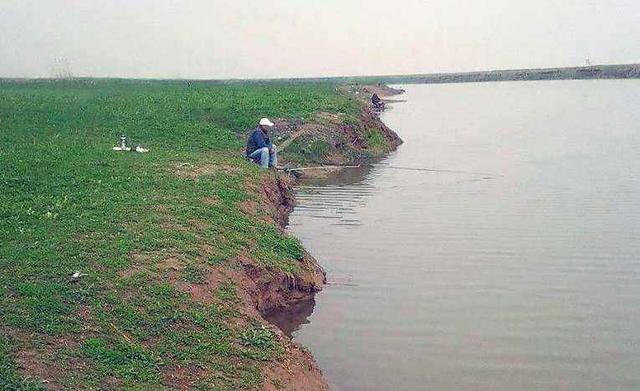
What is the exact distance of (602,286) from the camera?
9562 mm

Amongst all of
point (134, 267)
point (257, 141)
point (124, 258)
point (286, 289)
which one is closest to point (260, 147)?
point (257, 141)

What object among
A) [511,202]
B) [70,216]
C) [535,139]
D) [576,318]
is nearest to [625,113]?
[535,139]

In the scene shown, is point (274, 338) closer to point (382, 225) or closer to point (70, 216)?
point (70, 216)

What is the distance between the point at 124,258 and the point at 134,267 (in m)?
0.22

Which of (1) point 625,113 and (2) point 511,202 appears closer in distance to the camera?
(2) point 511,202

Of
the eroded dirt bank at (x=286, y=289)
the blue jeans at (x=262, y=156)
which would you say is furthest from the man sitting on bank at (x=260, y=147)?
the eroded dirt bank at (x=286, y=289)

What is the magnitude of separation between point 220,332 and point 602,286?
18.6 feet

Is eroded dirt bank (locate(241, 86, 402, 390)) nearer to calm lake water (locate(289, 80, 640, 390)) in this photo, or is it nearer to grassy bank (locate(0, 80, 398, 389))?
grassy bank (locate(0, 80, 398, 389))

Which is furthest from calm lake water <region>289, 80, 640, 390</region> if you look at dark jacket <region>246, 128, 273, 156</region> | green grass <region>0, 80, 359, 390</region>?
dark jacket <region>246, 128, 273, 156</region>

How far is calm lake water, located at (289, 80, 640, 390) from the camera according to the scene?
7.36 metres

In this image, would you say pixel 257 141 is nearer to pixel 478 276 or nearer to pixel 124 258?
pixel 478 276

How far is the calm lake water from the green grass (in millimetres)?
1300

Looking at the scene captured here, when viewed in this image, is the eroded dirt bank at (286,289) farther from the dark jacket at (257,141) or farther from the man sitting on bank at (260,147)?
the dark jacket at (257,141)

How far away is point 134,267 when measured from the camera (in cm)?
766
